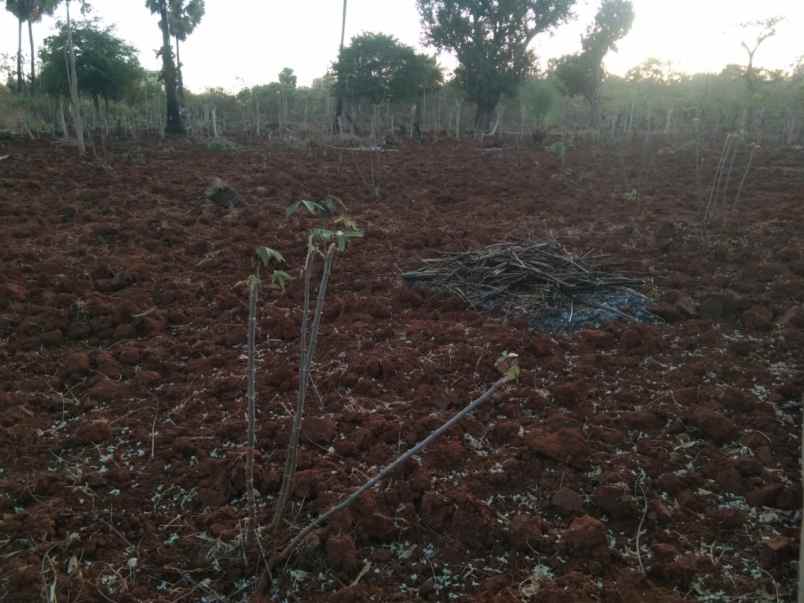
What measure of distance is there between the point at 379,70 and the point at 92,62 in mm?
8481

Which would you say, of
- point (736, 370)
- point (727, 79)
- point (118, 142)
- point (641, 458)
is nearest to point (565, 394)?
point (641, 458)

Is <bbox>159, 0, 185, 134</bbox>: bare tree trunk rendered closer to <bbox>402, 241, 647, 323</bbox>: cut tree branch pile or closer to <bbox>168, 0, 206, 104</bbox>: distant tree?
<bbox>168, 0, 206, 104</bbox>: distant tree

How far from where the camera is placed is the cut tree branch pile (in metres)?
3.89

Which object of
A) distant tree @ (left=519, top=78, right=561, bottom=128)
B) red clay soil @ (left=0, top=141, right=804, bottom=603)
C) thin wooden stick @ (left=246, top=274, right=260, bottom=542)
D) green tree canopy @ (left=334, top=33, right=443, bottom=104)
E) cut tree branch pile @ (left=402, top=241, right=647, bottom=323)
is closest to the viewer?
thin wooden stick @ (left=246, top=274, right=260, bottom=542)

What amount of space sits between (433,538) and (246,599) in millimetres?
619

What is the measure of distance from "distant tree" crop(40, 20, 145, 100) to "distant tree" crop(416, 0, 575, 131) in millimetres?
10651

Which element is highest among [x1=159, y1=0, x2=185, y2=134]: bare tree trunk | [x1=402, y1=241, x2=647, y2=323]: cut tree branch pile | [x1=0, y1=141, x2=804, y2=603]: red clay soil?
[x1=159, y1=0, x2=185, y2=134]: bare tree trunk

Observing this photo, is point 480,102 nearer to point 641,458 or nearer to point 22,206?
point 22,206

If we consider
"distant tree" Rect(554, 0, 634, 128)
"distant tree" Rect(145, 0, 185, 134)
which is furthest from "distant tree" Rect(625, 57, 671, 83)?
"distant tree" Rect(145, 0, 185, 134)

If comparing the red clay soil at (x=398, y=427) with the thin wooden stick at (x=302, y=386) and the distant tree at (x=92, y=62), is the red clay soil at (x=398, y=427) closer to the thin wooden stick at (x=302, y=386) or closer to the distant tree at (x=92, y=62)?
the thin wooden stick at (x=302, y=386)

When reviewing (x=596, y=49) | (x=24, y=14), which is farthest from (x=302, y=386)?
(x=24, y=14)

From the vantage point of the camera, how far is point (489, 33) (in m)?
20.2

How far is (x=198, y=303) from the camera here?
4.05 m

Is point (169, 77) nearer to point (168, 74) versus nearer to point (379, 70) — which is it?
point (168, 74)
